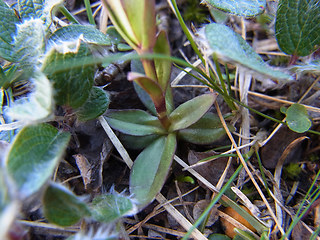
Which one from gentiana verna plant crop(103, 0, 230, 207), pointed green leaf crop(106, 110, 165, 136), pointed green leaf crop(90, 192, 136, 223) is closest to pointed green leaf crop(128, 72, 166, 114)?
gentiana verna plant crop(103, 0, 230, 207)

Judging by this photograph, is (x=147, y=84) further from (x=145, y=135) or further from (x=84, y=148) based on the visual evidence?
(x=84, y=148)

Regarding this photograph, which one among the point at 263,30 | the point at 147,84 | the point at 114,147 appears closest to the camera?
the point at 147,84

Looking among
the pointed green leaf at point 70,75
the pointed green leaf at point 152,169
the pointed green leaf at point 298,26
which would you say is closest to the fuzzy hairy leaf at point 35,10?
the pointed green leaf at point 70,75

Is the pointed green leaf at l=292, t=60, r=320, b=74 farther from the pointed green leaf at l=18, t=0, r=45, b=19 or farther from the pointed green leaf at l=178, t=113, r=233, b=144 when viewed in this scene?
the pointed green leaf at l=18, t=0, r=45, b=19

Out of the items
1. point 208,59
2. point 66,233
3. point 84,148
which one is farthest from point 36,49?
point 208,59

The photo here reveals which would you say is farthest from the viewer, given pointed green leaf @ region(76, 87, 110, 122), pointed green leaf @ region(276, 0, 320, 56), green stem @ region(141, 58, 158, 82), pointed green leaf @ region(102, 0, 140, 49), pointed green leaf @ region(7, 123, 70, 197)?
pointed green leaf @ region(276, 0, 320, 56)

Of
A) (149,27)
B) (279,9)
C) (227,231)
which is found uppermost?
(149,27)

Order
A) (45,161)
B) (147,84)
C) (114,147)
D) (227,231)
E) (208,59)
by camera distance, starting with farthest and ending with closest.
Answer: (208,59) < (114,147) < (227,231) < (147,84) < (45,161)
